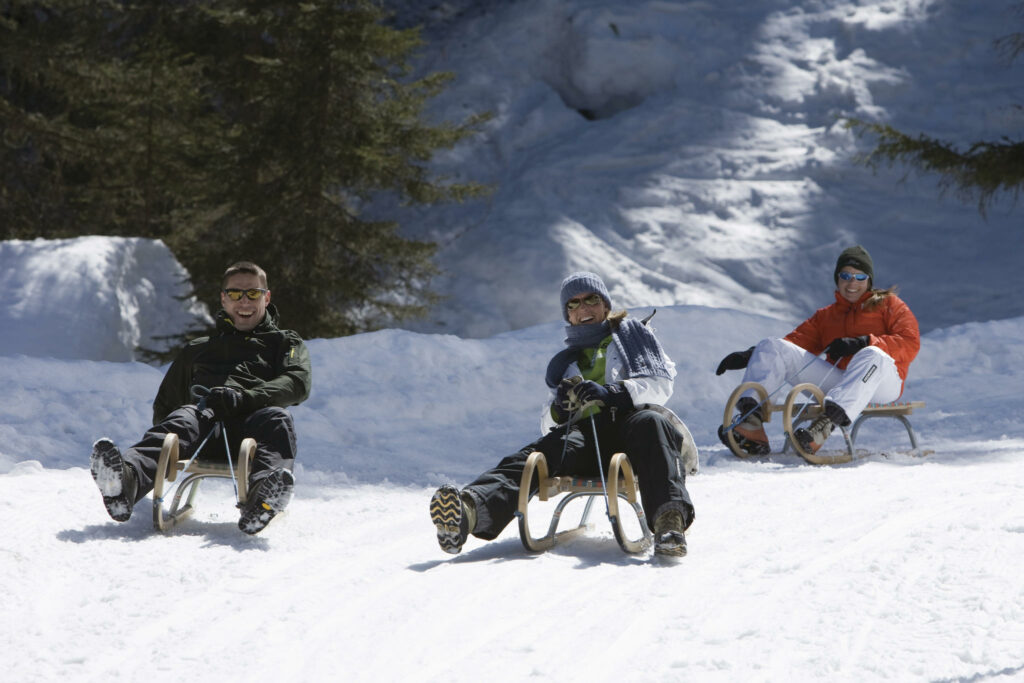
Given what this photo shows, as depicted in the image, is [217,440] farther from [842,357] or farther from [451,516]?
[842,357]

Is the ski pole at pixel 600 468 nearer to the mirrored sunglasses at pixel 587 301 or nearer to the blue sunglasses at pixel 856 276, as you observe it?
the mirrored sunglasses at pixel 587 301

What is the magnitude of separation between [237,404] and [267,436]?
0.16 meters

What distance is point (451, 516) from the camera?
329cm

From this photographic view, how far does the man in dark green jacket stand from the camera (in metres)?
3.51

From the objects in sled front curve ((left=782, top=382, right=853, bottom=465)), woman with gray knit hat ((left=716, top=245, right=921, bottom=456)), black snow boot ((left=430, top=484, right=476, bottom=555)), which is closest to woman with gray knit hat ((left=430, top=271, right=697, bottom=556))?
black snow boot ((left=430, top=484, right=476, bottom=555))

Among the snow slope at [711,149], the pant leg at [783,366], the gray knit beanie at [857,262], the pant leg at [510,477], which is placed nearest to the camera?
the pant leg at [510,477]

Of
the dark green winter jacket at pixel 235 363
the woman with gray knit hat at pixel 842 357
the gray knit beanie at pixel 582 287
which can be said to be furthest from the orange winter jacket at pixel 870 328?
the dark green winter jacket at pixel 235 363

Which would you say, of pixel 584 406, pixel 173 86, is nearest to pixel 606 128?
pixel 173 86

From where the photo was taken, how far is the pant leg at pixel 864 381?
541cm

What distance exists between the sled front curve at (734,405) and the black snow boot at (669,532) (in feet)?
7.84

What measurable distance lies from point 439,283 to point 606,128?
472 cm

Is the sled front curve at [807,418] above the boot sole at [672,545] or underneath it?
above

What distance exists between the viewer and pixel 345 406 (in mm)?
6820

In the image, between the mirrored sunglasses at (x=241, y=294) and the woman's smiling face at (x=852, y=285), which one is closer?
the mirrored sunglasses at (x=241, y=294)
